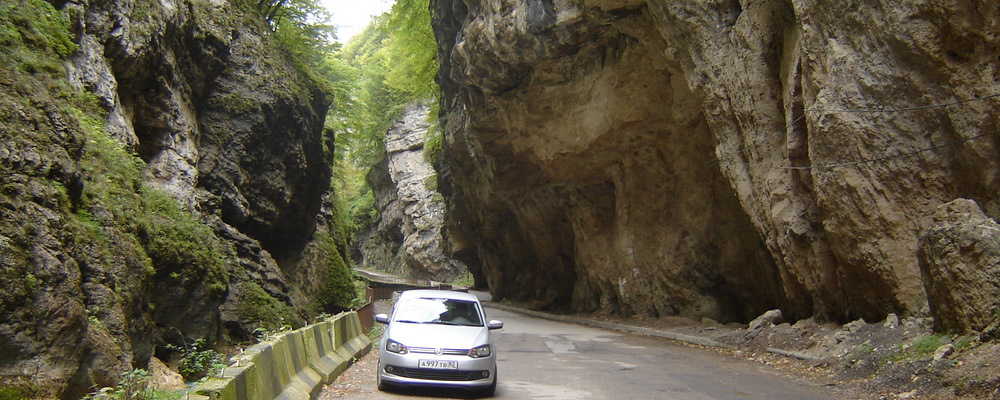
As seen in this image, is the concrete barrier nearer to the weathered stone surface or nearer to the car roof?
the car roof

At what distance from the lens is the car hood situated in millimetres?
8984

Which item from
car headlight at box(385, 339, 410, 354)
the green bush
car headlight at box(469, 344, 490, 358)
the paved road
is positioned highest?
car headlight at box(385, 339, 410, 354)

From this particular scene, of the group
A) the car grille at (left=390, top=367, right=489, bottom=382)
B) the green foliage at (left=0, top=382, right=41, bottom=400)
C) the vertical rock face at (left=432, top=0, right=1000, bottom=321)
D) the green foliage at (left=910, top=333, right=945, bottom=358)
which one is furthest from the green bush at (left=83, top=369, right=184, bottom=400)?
the vertical rock face at (left=432, top=0, right=1000, bottom=321)

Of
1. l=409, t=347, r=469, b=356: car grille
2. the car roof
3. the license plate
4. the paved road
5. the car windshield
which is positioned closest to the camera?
the license plate

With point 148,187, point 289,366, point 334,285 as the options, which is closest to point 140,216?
point 148,187

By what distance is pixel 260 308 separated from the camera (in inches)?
671

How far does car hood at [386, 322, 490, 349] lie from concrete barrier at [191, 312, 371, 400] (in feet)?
3.78

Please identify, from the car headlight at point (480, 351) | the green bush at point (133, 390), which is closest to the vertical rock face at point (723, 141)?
the car headlight at point (480, 351)

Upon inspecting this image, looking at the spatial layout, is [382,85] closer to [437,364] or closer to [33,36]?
[33,36]

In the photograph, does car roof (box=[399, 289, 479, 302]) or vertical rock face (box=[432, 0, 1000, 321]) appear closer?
car roof (box=[399, 289, 479, 302])

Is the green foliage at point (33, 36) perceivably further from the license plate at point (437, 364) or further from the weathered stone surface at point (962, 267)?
the weathered stone surface at point (962, 267)

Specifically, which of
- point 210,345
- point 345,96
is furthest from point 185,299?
point 345,96

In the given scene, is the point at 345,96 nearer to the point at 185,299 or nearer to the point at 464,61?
the point at 464,61

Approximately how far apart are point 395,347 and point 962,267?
26.0ft
